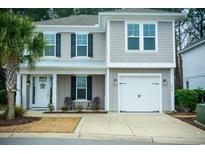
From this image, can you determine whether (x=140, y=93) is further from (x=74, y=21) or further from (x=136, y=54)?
(x=74, y=21)

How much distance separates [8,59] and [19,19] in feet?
6.55

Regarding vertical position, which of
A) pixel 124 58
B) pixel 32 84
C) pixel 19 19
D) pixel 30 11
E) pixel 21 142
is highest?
pixel 30 11

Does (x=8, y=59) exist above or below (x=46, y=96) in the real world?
above

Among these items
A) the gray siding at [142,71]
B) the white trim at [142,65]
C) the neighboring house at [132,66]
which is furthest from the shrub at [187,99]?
the white trim at [142,65]

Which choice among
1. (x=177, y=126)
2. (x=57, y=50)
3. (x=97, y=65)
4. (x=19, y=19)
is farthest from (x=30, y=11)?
(x=177, y=126)

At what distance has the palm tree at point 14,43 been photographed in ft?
48.9

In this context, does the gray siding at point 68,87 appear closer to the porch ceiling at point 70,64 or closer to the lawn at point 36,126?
the porch ceiling at point 70,64

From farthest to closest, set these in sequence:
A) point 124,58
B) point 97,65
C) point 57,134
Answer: point 97,65
point 124,58
point 57,134

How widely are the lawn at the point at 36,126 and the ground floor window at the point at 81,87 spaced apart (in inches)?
279

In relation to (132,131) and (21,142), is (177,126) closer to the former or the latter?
(132,131)

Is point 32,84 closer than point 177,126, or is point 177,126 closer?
point 177,126

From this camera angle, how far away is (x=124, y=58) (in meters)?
20.3

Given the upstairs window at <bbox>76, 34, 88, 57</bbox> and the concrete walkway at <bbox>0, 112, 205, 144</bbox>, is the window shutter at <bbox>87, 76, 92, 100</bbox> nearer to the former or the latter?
the upstairs window at <bbox>76, 34, 88, 57</bbox>

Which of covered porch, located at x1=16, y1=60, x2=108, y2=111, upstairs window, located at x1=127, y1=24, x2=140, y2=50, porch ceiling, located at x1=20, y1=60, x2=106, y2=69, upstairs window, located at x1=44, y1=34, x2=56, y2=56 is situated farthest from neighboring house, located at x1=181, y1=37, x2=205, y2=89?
upstairs window, located at x1=44, y1=34, x2=56, y2=56
